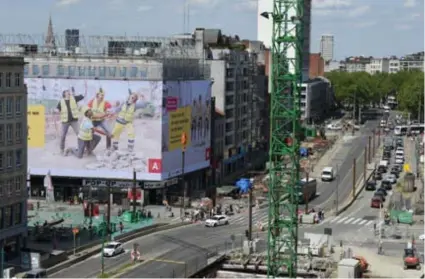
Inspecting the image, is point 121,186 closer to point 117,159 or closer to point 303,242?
point 117,159

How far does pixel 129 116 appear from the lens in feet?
234

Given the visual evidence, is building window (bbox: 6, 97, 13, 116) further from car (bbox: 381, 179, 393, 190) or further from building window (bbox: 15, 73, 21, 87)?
car (bbox: 381, 179, 393, 190)

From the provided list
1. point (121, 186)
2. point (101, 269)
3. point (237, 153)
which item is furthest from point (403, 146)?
point (101, 269)

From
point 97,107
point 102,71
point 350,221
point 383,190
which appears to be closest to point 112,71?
point 102,71

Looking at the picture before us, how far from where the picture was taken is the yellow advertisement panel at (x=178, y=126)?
7269 cm

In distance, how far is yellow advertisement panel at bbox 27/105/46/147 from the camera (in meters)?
73.1

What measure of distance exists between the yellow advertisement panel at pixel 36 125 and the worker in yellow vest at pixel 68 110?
154 centimetres

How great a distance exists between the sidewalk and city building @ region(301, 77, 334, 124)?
280ft

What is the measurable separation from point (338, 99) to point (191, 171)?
358ft

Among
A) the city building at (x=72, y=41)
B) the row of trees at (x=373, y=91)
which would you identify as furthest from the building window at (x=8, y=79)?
the row of trees at (x=373, y=91)

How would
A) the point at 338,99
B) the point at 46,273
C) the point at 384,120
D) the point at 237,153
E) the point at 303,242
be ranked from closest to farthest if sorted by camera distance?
1. the point at 46,273
2. the point at 303,242
3. the point at 237,153
4. the point at 384,120
5. the point at 338,99

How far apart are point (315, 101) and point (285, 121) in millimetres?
116378

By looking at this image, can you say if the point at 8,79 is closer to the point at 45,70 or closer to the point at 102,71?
the point at 102,71

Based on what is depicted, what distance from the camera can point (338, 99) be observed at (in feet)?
600
